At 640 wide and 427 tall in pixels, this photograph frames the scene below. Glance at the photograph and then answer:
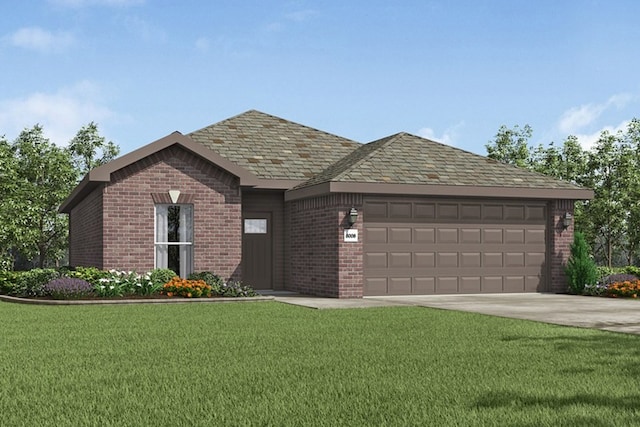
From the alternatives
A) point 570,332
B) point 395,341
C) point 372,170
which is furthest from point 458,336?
point 372,170

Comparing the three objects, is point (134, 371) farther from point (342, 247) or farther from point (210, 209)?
point (210, 209)

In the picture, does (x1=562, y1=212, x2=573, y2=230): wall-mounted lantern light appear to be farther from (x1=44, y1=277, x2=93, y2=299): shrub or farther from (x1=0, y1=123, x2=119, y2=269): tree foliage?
(x1=0, y1=123, x2=119, y2=269): tree foliage

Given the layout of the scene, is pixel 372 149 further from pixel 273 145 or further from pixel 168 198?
pixel 168 198

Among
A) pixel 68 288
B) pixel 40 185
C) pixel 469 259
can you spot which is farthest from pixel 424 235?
pixel 40 185

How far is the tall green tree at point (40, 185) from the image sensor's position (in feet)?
138

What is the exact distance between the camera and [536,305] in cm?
1841

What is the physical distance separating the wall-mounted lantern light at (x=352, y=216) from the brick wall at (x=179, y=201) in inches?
147

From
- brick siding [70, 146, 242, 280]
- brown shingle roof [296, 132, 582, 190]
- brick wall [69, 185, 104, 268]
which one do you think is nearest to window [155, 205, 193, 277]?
brick siding [70, 146, 242, 280]

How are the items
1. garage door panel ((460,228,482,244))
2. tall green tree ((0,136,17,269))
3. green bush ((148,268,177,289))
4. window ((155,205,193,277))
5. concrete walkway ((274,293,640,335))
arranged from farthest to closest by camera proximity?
tall green tree ((0,136,17,269)), garage door panel ((460,228,482,244)), window ((155,205,193,277)), green bush ((148,268,177,289)), concrete walkway ((274,293,640,335))

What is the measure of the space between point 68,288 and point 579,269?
1463 centimetres

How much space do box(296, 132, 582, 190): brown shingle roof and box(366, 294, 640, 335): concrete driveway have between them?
3.33 metres

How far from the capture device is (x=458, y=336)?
1194cm

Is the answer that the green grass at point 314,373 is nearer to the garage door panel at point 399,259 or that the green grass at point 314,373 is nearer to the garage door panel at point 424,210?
the garage door panel at point 399,259

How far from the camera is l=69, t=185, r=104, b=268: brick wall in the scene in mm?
22625
